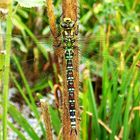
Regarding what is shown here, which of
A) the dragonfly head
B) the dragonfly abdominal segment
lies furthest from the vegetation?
the dragonfly head

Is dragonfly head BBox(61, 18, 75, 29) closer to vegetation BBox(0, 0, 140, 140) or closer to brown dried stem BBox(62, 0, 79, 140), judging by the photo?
brown dried stem BBox(62, 0, 79, 140)

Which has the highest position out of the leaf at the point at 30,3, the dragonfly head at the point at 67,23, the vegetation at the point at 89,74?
the leaf at the point at 30,3

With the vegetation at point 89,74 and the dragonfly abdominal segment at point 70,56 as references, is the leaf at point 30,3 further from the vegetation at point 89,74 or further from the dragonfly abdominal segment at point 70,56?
the vegetation at point 89,74

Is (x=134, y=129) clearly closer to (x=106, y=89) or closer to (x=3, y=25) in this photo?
(x=106, y=89)

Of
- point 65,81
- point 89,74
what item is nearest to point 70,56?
point 65,81

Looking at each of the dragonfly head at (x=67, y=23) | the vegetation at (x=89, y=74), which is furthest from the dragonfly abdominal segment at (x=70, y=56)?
the vegetation at (x=89, y=74)

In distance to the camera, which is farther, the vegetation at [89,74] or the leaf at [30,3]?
the vegetation at [89,74]
